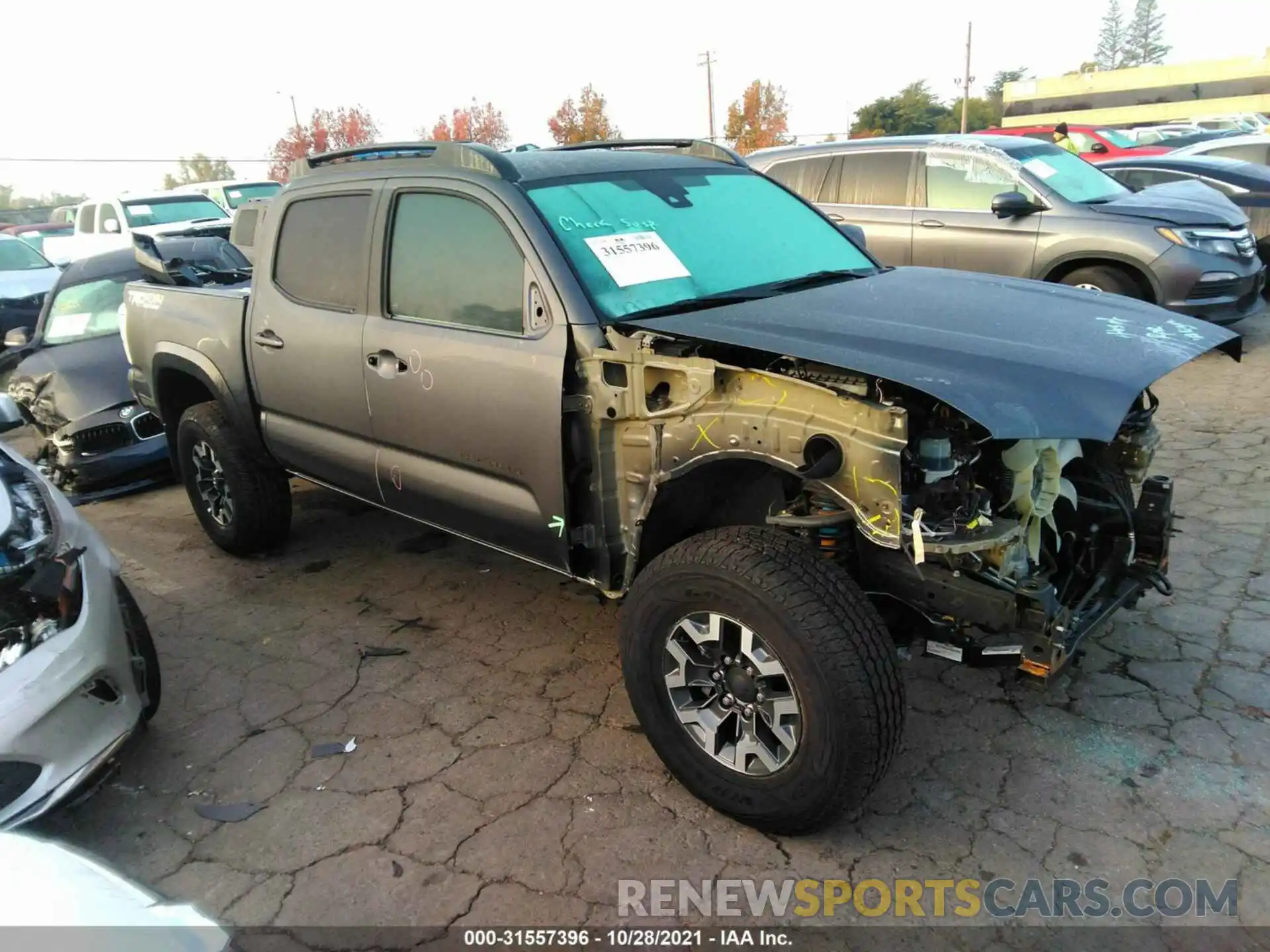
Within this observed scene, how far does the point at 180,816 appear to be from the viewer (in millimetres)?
2842

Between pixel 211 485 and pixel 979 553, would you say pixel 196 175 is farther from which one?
pixel 979 553

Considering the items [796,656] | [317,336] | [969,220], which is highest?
[969,220]

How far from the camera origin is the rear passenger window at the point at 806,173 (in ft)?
25.9

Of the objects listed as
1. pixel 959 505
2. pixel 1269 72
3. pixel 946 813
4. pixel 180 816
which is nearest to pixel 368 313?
pixel 180 816

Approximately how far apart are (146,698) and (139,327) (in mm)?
2643

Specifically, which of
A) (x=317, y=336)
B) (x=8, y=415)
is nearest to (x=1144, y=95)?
(x=317, y=336)

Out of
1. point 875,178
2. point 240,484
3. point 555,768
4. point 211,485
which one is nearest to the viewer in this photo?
point 555,768

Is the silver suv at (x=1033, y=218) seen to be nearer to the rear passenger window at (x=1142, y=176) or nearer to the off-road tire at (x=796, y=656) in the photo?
the rear passenger window at (x=1142, y=176)

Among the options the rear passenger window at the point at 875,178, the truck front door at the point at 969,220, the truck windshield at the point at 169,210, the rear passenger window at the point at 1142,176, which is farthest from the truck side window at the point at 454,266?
the truck windshield at the point at 169,210

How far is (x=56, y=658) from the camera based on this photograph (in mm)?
2506

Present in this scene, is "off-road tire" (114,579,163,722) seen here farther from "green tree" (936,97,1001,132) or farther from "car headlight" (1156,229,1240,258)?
"green tree" (936,97,1001,132)

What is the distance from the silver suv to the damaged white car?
5.72 m

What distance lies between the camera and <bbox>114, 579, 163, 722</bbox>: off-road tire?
3006mm

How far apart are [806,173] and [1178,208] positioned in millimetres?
2962
